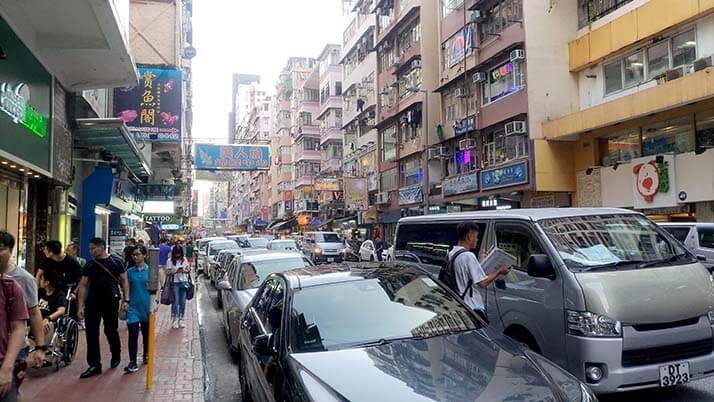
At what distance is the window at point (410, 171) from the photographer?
109 ft

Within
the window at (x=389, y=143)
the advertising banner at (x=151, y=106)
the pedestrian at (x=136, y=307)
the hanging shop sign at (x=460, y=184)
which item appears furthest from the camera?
the window at (x=389, y=143)

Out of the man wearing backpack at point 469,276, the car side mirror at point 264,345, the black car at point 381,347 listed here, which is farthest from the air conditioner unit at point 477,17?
the car side mirror at point 264,345

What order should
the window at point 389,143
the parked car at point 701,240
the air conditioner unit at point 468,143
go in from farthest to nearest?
the window at point 389,143
the air conditioner unit at point 468,143
the parked car at point 701,240

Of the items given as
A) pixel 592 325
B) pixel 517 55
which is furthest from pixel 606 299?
pixel 517 55

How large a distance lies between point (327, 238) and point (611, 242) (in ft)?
83.5

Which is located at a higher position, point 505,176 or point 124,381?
point 505,176

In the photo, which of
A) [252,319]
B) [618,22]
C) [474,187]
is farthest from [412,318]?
[474,187]

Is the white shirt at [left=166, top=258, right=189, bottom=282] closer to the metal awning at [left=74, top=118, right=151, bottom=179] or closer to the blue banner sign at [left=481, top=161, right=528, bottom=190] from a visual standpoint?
the metal awning at [left=74, top=118, right=151, bottom=179]

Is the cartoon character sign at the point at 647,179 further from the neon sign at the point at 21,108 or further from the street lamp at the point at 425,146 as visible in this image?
the neon sign at the point at 21,108

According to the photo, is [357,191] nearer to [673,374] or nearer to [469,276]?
[469,276]

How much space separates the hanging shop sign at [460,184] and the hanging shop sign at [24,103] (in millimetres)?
18811

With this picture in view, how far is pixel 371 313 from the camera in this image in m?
4.30

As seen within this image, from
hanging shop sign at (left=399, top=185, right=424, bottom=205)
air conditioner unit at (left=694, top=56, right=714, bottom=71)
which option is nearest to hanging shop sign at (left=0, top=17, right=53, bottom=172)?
air conditioner unit at (left=694, top=56, right=714, bottom=71)

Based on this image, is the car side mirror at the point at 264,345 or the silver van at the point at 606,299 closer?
the car side mirror at the point at 264,345
